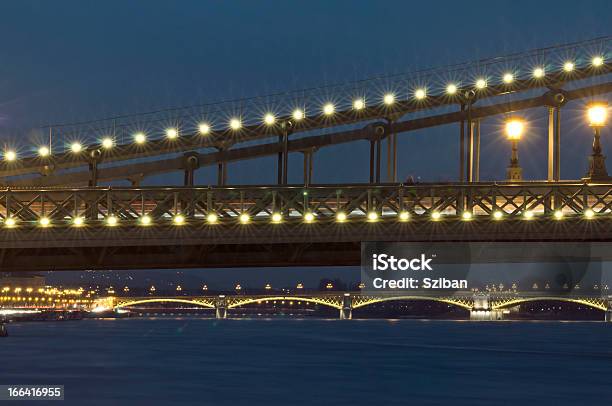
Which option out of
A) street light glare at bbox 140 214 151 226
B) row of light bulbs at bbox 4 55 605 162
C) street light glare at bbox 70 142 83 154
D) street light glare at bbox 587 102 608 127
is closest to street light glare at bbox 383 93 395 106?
row of light bulbs at bbox 4 55 605 162

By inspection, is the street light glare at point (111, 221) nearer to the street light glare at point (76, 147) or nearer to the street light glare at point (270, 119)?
the street light glare at point (270, 119)

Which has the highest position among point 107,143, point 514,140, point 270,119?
point 270,119

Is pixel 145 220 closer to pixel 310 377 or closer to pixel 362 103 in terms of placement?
pixel 310 377

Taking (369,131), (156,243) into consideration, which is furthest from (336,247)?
(369,131)

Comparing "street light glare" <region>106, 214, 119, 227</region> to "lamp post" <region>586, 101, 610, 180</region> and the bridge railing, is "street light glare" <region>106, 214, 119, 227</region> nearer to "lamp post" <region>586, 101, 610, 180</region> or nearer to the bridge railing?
the bridge railing

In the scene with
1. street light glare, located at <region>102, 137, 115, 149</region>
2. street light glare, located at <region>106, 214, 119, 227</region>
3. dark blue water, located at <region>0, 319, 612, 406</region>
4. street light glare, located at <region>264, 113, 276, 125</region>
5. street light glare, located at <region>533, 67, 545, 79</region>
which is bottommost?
dark blue water, located at <region>0, 319, 612, 406</region>

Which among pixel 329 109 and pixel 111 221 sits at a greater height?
pixel 329 109

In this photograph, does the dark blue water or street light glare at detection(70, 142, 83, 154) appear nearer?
the dark blue water

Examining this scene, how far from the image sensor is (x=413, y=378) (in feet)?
179

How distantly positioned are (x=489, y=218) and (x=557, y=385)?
7.88 m

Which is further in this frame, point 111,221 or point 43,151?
point 43,151

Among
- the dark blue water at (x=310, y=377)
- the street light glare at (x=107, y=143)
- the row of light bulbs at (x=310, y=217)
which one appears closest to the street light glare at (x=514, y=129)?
the row of light bulbs at (x=310, y=217)

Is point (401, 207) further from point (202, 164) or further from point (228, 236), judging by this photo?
point (202, 164)

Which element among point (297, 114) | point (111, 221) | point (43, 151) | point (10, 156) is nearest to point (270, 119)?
point (297, 114)
